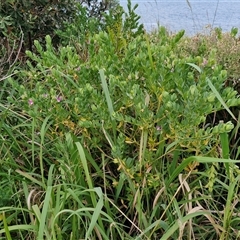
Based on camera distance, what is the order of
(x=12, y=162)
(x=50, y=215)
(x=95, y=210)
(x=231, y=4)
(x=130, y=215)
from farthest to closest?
1. (x=231, y=4)
2. (x=12, y=162)
3. (x=130, y=215)
4. (x=50, y=215)
5. (x=95, y=210)

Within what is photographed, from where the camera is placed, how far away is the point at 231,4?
9.12 metres

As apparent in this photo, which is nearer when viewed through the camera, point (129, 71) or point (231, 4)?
point (129, 71)

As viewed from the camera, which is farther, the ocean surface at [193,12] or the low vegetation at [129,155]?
the ocean surface at [193,12]

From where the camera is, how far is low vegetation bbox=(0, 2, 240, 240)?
5.37 feet

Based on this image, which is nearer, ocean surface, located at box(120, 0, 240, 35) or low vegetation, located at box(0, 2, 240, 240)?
low vegetation, located at box(0, 2, 240, 240)

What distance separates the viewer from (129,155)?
1.95m

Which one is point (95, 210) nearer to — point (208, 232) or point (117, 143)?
point (117, 143)

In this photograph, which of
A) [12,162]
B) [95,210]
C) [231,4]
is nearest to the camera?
[95,210]

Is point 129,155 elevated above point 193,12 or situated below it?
below

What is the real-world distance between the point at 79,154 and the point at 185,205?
0.45 meters

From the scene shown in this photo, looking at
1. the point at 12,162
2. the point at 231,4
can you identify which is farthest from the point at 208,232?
the point at 231,4

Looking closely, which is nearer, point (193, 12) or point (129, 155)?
point (129, 155)

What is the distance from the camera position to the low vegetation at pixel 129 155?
5.37ft

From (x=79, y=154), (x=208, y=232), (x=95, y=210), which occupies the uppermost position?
(x=79, y=154)
